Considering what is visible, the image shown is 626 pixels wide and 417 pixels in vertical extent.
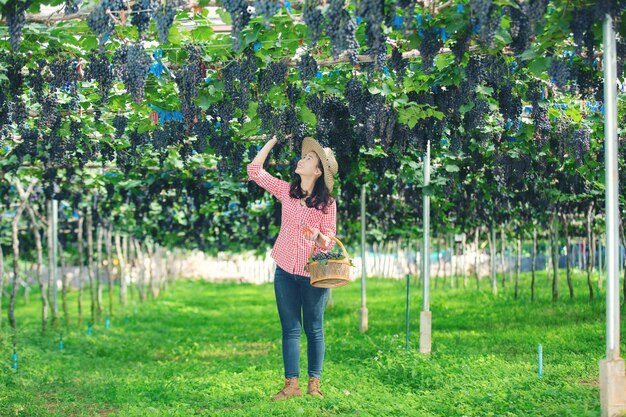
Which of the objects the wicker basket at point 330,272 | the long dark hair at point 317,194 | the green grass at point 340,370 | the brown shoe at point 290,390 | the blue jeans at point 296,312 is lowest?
the green grass at point 340,370

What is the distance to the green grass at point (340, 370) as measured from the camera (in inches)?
308

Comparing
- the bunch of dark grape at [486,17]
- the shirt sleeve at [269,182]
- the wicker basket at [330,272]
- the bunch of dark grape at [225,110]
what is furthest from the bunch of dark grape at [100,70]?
the bunch of dark grape at [486,17]

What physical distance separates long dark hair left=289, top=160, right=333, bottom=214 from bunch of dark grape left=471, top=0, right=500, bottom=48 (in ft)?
6.72

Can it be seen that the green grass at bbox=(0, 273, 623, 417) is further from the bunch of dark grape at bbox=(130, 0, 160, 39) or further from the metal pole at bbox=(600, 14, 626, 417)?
the bunch of dark grape at bbox=(130, 0, 160, 39)

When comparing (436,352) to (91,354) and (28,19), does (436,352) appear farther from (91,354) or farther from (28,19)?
(28,19)

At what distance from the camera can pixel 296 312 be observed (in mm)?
7375

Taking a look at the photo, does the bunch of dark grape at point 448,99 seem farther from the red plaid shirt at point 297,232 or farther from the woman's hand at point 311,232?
the woman's hand at point 311,232

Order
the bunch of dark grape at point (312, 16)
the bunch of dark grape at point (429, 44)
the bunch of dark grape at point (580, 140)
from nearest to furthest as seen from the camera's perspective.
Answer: the bunch of dark grape at point (312, 16) → the bunch of dark grape at point (429, 44) → the bunch of dark grape at point (580, 140)

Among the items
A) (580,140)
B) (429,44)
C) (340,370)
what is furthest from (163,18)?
(340,370)

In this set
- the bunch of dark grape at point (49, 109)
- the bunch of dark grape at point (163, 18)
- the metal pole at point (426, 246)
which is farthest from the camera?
the metal pole at point (426, 246)

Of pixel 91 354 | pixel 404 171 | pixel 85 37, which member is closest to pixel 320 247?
pixel 85 37

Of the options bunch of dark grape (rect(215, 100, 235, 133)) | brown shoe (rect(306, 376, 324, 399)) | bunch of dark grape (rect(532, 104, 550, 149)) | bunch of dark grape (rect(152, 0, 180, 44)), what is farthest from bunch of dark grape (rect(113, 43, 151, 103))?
bunch of dark grape (rect(532, 104, 550, 149))

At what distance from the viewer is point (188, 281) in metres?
64.1

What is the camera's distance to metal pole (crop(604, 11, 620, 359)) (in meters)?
5.92
